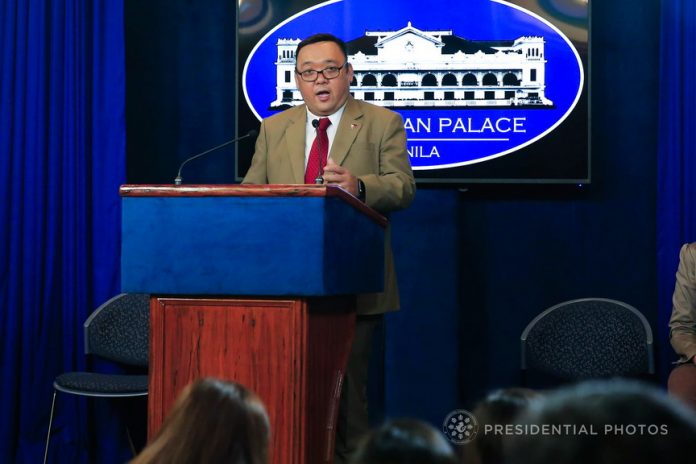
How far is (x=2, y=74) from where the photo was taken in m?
4.95

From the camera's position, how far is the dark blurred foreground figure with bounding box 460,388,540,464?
0.86m

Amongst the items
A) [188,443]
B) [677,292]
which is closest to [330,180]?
[188,443]

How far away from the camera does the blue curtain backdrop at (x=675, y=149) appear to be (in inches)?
188

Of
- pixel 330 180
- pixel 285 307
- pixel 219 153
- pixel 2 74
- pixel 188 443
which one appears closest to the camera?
pixel 188 443

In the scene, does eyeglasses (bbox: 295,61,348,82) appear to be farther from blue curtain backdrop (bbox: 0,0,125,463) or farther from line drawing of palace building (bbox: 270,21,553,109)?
blue curtain backdrop (bbox: 0,0,125,463)

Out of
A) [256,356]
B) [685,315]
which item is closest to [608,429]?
[256,356]

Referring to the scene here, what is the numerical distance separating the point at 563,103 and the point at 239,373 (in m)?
3.12

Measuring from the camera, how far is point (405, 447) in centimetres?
78

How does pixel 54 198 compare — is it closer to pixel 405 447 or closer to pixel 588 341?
pixel 588 341

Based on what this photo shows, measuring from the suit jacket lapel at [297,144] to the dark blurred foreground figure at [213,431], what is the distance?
7.38ft

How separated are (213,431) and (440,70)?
4.18m

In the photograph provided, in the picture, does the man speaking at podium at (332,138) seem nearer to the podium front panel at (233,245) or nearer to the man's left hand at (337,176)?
the man's left hand at (337,176)

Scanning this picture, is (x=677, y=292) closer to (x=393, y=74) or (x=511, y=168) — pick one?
(x=511, y=168)

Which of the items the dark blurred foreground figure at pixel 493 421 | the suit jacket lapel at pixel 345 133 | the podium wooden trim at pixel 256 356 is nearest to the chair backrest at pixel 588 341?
the suit jacket lapel at pixel 345 133
